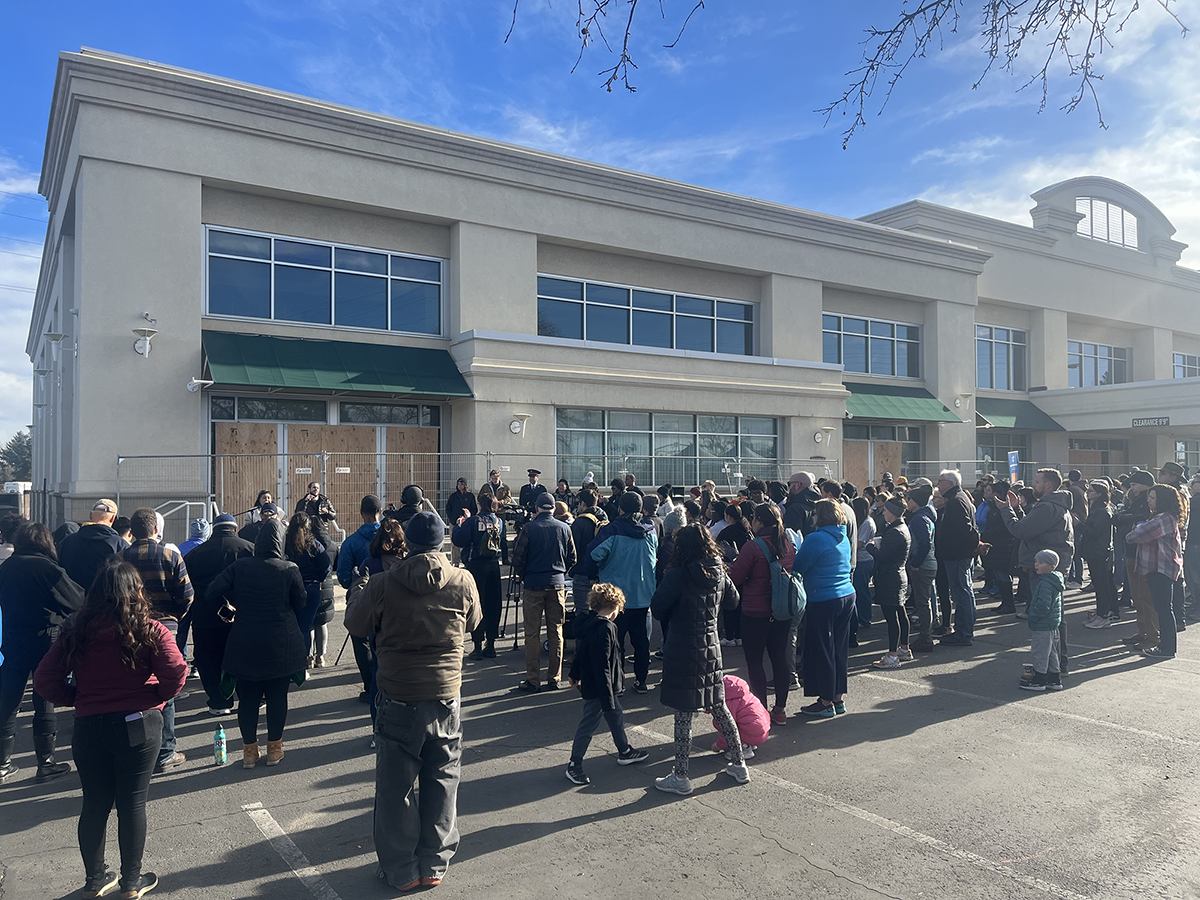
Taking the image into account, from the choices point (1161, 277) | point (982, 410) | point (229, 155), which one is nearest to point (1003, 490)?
point (229, 155)

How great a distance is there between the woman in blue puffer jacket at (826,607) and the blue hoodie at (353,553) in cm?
421

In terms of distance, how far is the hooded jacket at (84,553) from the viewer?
22.2 ft

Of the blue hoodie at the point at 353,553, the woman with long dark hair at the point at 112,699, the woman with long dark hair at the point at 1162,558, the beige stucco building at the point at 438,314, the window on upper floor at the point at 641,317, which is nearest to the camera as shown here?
the woman with long dark hair at the point at 112,699

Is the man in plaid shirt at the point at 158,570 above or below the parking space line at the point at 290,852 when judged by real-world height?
above

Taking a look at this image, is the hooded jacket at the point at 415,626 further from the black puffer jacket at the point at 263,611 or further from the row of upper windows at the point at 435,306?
the row of upper windows at the point at 435,306

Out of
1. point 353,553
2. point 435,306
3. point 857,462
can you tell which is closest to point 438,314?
point 435,306

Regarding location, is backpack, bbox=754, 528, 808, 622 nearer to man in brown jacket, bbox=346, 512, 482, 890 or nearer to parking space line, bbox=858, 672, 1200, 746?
parking space line, bbox=858, 672, 1200, 746

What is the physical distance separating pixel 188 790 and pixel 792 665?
16.6ft

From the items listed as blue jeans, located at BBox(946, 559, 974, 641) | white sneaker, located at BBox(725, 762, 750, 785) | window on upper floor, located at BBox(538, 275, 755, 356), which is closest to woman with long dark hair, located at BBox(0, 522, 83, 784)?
white sneaker, located at BBox(725, 762, 750, 785)

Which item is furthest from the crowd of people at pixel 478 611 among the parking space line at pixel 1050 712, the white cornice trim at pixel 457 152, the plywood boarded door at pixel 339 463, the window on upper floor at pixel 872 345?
the window on upper floor at pixel 872 345

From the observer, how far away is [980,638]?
10211mm

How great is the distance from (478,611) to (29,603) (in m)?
3.68

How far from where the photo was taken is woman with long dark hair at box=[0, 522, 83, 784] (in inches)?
227

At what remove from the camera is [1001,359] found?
103 ft
